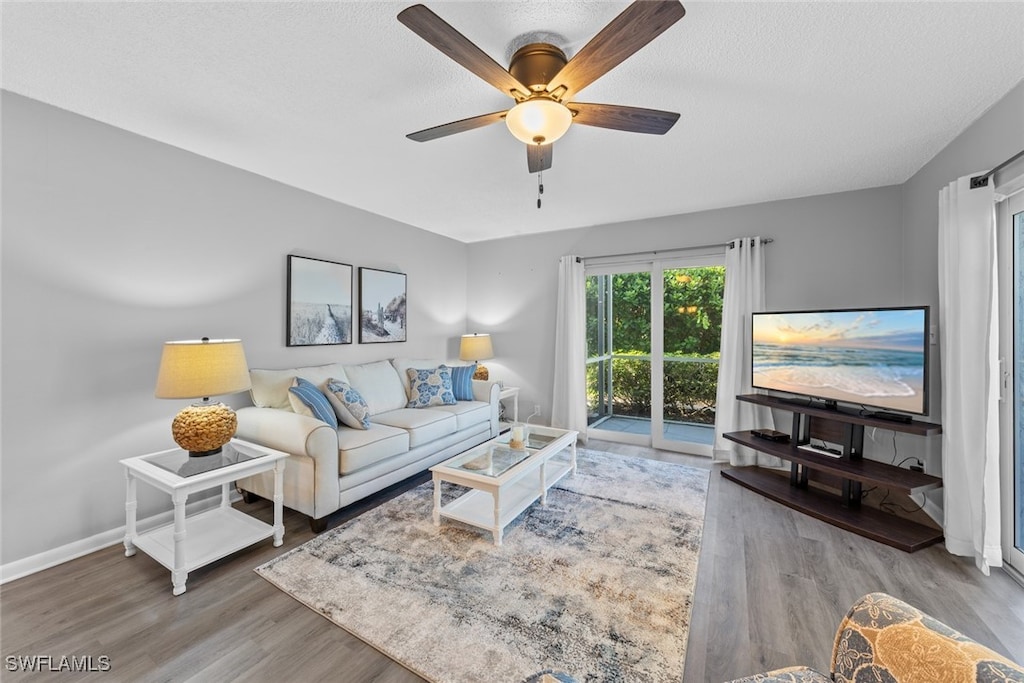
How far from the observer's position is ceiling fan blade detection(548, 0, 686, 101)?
115 centimetres

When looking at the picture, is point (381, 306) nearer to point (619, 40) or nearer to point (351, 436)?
point (351, 436)

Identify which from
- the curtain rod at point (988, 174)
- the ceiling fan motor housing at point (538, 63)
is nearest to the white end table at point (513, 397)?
the ceiling fan motor housing at point (538, 63)

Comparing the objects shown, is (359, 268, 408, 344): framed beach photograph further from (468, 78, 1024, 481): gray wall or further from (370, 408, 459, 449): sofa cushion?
(468, 78, 1024, 481): gray wall

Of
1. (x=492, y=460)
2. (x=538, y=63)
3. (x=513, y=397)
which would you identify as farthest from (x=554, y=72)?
(x=513, y=397)

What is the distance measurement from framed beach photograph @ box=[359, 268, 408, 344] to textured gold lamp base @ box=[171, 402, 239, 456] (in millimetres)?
1729

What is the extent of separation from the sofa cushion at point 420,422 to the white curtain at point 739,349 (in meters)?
2.51

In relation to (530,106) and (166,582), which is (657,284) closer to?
(530,106)

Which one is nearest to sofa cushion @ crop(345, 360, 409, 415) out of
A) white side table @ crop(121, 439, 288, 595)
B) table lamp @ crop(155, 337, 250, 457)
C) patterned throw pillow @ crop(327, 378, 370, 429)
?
patterned throw pillow @ crop(327, 378, 370, 429)

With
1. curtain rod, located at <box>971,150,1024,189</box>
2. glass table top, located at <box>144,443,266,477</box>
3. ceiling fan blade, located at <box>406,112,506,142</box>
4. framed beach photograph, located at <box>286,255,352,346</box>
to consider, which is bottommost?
glass table top, located at <box>144,443,266,477</box>

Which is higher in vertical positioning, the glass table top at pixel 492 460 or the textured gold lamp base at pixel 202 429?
the textured gold lamp base at pixel 202 429

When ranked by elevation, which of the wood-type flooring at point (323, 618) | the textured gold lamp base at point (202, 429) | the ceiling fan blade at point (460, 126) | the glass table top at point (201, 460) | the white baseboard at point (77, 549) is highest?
the ceiling fan blade at point (460, 126)

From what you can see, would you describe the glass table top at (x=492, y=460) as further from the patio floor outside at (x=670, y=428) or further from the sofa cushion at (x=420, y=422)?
the patio floor outside at (x=670, y=428)

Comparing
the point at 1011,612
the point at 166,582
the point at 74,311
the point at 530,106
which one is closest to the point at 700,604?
the point at 1011,612

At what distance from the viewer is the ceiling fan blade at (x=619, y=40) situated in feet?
3.76
